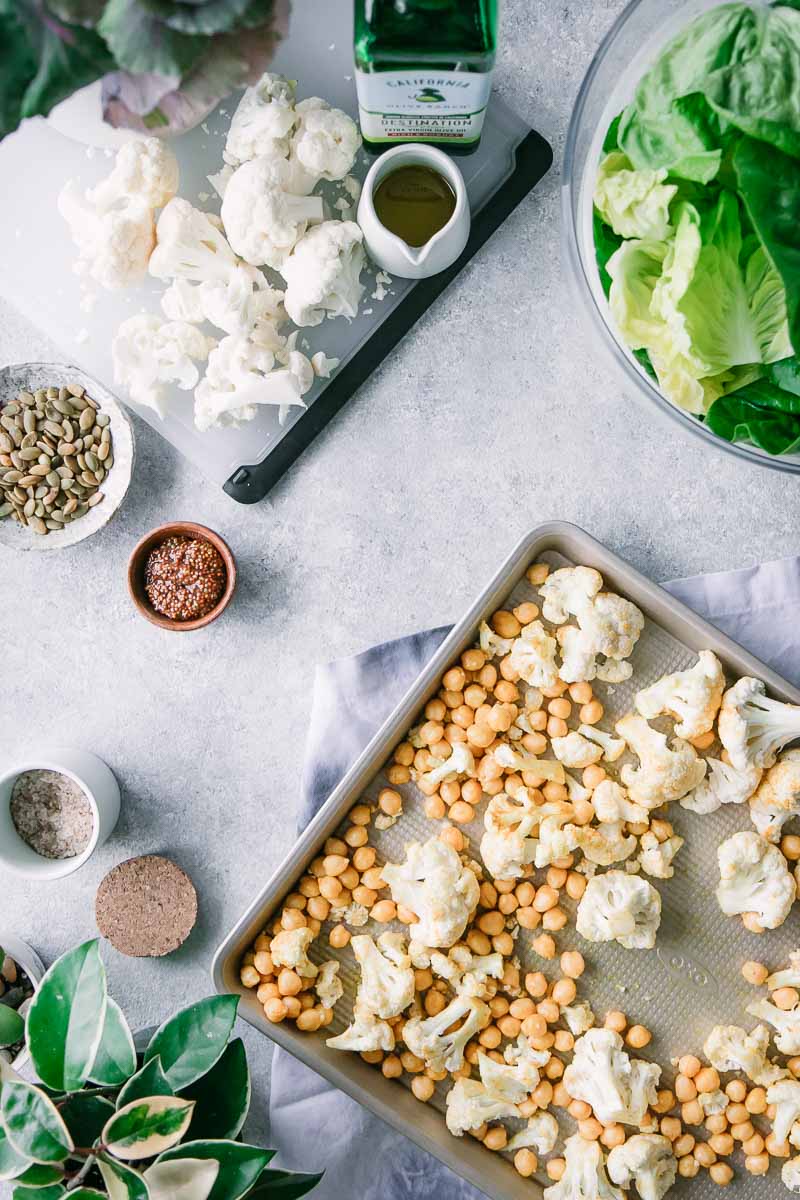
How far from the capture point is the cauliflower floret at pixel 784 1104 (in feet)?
4.96

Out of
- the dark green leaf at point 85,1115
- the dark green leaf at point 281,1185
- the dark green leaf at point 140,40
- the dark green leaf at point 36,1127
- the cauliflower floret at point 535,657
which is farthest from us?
the cauliflower floret at point 535,657

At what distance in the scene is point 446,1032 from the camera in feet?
5.13

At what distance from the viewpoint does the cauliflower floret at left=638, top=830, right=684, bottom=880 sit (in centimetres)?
152

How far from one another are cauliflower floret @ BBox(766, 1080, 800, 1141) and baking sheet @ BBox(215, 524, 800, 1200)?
8 centimetres

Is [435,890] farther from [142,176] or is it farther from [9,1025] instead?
[142,176]

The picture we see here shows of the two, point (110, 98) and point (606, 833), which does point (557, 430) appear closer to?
point (606, 833)


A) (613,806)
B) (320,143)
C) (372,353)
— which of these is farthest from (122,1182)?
(320,143)

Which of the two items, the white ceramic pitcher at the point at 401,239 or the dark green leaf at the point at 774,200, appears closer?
the dark green leaf at the point at 774,200

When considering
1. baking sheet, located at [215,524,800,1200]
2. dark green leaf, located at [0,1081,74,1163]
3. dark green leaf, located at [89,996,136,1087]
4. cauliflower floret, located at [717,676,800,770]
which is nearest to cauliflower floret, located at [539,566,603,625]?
baking sheet, located at [215,524,800,1200]

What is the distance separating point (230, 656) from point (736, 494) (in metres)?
0.81

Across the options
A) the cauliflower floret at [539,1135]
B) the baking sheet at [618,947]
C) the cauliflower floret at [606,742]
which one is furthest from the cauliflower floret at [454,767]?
the cauliflower floret at [539,1135]

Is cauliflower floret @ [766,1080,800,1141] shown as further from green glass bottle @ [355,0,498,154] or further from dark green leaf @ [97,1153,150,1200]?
green glass bottle @ [355,0,498,154]

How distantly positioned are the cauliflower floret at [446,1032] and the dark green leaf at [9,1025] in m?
0.53

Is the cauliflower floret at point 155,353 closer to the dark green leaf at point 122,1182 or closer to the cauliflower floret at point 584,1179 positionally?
the dark green leaf at point 122,1182
